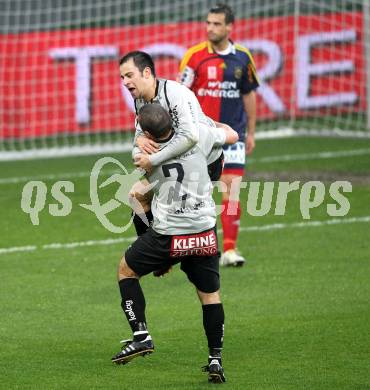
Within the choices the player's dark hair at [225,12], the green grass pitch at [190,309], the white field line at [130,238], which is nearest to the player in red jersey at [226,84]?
the player's dark hair at [225,12]

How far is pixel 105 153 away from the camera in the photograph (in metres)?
18.1

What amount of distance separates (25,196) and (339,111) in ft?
22.3

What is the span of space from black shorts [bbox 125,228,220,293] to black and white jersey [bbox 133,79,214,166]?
19.0 inches

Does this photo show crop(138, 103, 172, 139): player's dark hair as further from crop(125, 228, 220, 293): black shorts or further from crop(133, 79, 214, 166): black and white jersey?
crop(125, 228, 220, 293): black shorts

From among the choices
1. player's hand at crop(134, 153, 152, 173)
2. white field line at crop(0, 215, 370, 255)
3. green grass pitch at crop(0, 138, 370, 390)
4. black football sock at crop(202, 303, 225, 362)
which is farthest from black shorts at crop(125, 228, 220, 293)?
white field line at crop(0, 215, 370, 255)

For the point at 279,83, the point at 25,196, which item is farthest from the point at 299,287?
the point at 279,83

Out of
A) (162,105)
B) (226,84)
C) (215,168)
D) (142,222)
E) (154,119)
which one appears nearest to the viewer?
(154,119)

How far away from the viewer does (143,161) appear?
23.1 feet

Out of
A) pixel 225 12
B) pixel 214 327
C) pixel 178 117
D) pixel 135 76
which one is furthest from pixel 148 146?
pixel 225 12

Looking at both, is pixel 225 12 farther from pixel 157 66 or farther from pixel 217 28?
pixel 157 66

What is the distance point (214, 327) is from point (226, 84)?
14.5 ft

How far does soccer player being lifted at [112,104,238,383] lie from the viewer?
23.3 ft

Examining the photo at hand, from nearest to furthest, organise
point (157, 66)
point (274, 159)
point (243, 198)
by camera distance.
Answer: point (243, 198)
point (274, 159)
point (157, 66)

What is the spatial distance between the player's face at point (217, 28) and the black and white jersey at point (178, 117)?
3.66 meters
